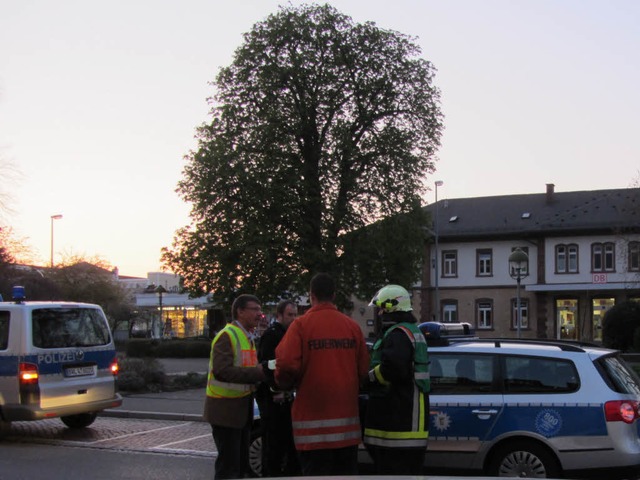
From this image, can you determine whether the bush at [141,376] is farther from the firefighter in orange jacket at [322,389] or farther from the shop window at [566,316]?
the shop window at [566,316]

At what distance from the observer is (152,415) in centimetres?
1462

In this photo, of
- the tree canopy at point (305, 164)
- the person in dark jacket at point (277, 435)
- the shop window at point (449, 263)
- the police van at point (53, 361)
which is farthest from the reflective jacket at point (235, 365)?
the shop window at point (449, 263)

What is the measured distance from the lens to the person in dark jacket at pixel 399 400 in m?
5.43

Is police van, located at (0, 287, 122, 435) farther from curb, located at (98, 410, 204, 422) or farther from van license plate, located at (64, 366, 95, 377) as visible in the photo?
curb, located at (98, 410, 204, 422)

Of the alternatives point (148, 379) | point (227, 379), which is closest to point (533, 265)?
point (148, 379)

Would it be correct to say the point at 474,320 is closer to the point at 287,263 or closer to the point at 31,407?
the point at 287,263

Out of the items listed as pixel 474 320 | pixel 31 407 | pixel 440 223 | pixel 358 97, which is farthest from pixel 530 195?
pixel 31 407

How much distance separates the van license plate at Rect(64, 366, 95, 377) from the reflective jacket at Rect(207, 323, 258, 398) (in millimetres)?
5366

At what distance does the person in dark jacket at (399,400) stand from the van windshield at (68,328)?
6.96 meters

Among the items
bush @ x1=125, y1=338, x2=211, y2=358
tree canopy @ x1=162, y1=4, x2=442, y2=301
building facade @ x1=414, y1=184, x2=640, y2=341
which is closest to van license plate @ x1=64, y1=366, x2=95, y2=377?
tree canopy @ x1=162, y1=4, x2=442, y2=301

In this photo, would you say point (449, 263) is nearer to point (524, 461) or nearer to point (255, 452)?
point (255, 452)

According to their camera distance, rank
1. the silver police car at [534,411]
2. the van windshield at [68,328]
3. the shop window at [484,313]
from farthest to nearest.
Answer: the shop window at [484,313], the van windshield at [68,328], the silver police car at [534,411]

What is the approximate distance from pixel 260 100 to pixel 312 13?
14.9ft

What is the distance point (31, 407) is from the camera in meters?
10.8
